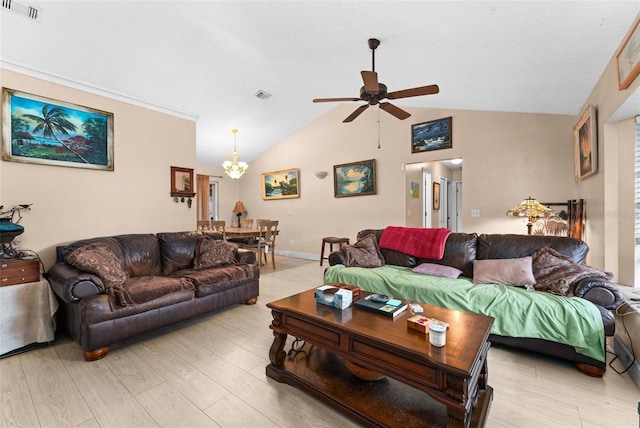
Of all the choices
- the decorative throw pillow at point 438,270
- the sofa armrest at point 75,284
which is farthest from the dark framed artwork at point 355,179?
the sofa armrest at point 75,284

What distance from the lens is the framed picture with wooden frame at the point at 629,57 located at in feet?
6.20

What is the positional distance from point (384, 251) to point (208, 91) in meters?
3.47

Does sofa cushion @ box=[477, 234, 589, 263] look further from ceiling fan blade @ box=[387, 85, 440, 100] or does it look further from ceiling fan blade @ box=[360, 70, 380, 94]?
ceiling fan blade @ box=[360, 70, 380, 94]

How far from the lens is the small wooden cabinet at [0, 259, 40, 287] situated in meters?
2.21

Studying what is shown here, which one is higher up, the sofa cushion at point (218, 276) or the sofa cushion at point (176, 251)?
the sofa cushion at point (176, 251)

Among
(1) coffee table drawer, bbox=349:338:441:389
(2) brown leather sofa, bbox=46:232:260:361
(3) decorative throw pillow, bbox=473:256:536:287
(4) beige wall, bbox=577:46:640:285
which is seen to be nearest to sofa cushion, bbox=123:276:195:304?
(2) brown leather sofa, bbox=46:232:260:361

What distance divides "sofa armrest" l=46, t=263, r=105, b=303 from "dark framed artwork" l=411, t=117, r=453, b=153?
4.85 metres

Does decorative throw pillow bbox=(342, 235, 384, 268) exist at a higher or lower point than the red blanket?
lower

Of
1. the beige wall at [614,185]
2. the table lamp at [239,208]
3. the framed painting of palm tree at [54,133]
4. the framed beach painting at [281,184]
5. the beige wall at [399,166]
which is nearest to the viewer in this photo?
the beige wall at [614,185]

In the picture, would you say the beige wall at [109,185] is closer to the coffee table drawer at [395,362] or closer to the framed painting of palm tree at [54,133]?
the framed painting of palm tree at [54,133]

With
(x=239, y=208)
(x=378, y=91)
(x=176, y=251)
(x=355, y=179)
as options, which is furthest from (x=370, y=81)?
(x=239, y=208)

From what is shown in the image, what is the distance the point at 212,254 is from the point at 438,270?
263 centimetres

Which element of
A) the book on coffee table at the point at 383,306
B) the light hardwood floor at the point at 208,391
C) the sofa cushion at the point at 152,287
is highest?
the book on coffee table at the point at 383,306

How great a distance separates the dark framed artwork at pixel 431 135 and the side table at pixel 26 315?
17.2ft
